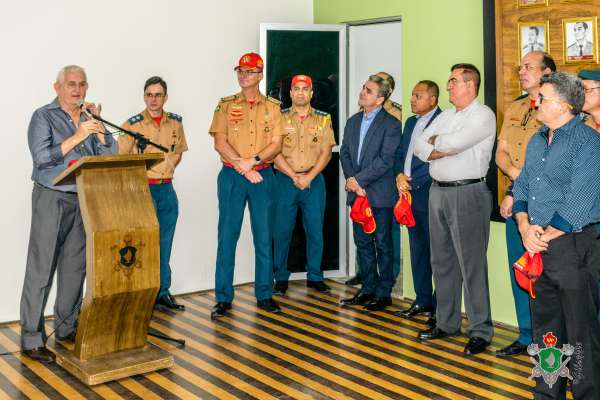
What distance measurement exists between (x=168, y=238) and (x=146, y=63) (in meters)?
1.49

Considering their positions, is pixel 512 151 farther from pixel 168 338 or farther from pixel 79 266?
pixel 79 266

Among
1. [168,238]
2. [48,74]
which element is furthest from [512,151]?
[48,74]

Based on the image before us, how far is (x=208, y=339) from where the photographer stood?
555 cm

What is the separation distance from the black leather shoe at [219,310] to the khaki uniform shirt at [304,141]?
4.50 feet

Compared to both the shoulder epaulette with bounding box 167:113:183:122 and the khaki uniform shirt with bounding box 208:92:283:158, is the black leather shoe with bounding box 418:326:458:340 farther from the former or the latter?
the shoulder epaulette with bounding box 167:113:183:122

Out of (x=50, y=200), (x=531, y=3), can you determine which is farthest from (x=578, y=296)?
(x=50, y=200)

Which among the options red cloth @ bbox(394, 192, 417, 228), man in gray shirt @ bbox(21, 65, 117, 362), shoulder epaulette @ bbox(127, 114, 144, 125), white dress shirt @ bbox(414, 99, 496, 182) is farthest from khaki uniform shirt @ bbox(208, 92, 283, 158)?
white dress shirt @ bbox(414, 99, 496, 182)

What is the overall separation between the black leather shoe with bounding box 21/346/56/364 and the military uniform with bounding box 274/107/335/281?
244 centimetres

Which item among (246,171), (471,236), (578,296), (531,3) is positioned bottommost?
(578,296)

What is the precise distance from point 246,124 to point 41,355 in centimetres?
235

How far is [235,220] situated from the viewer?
6270 millimetres

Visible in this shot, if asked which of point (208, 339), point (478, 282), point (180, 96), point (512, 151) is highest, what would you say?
point (180, 96)

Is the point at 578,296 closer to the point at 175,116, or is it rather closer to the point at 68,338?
the point at 68,338

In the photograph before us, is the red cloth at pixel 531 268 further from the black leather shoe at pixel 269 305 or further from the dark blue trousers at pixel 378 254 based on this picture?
the black leather shoe at pixel 269 305
